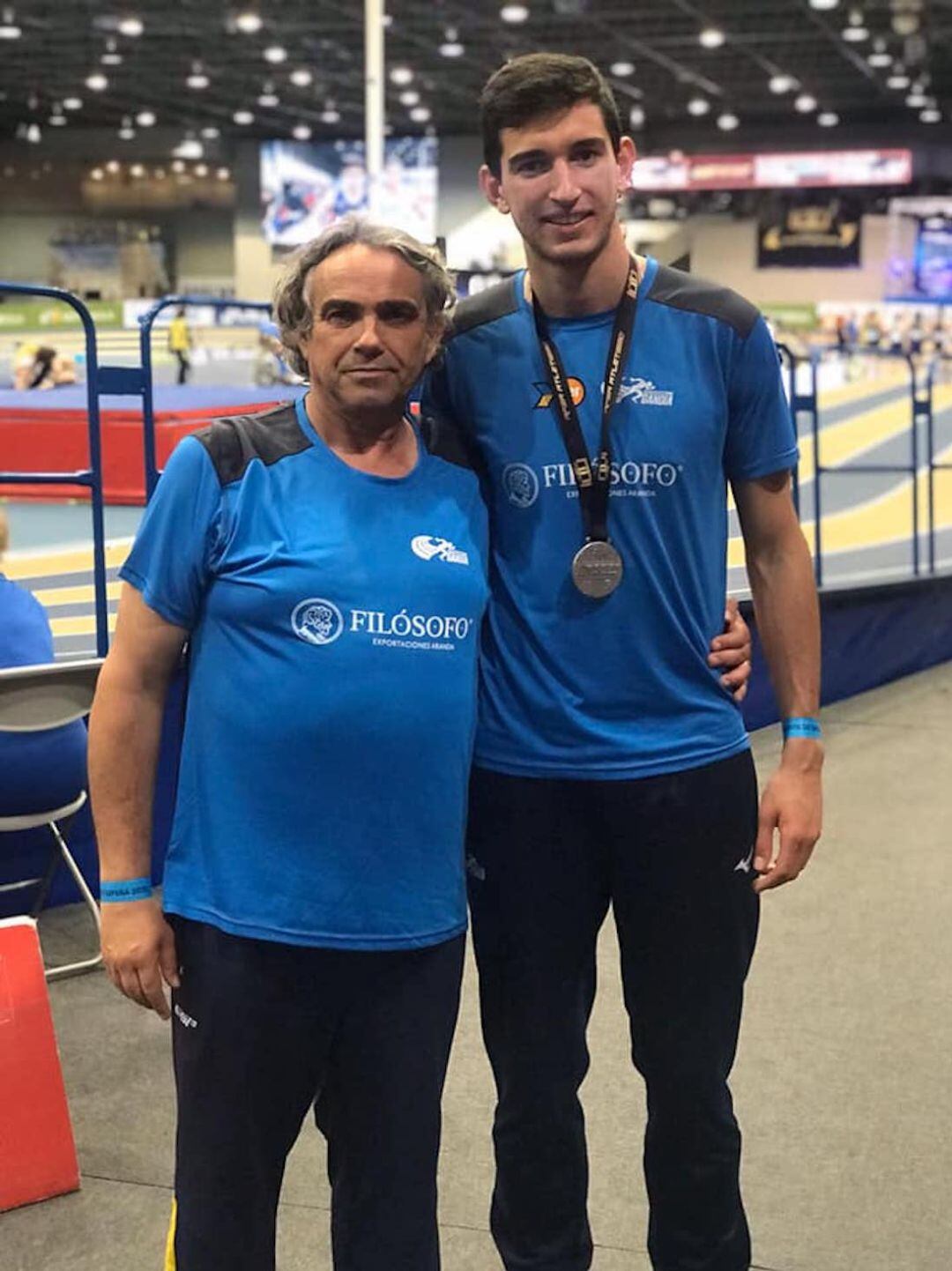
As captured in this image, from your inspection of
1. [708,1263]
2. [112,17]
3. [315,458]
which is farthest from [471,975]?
[112,17]

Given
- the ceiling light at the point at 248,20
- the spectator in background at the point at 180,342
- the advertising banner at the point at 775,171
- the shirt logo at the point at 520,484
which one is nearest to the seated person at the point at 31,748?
the shirt logo at the point at 520,484

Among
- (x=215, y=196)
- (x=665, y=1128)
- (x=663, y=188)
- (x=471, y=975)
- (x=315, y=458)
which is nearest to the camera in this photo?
(x=315, y=458)

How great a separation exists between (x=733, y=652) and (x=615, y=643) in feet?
0.61

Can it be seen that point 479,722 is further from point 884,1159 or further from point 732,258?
point 732,258

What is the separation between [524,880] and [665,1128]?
1.33 ft

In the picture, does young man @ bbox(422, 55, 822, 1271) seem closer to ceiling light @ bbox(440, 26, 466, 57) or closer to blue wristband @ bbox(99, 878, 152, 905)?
blue wristband @ bbox(99, 878, 152, 905)

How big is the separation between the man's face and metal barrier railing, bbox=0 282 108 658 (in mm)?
2420

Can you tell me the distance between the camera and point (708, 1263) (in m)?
2.12

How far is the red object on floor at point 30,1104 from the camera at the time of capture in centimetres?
275

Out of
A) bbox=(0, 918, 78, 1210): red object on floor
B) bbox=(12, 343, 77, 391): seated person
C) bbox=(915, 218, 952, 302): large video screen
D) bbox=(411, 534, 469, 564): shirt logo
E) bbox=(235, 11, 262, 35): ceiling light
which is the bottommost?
bbox=(0, 918, 78, 1210): red object on floor

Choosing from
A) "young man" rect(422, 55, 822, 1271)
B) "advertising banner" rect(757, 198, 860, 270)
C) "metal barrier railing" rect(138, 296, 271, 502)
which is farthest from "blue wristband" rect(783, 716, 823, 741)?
"advertising banner" rect(757, 198, 860, 270)

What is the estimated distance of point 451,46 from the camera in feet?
79.0

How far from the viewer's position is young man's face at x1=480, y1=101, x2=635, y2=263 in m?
1.82

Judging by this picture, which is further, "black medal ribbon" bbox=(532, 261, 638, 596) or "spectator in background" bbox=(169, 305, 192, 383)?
"spectator in background" bbox=(169, 305, 192, 383)
